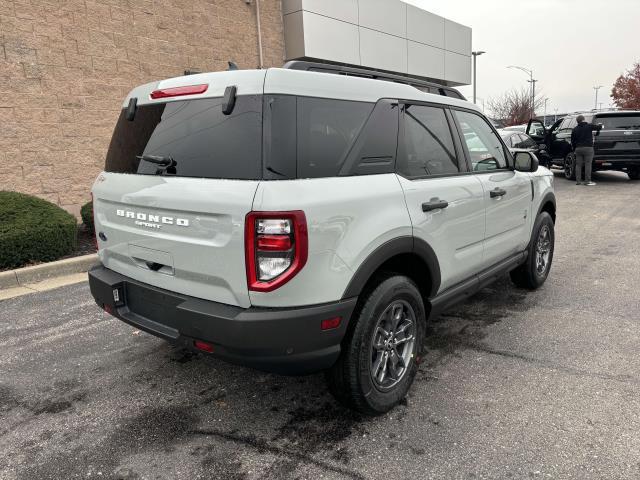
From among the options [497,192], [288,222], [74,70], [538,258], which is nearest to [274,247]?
[288,222]

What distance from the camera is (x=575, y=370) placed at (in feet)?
10.8

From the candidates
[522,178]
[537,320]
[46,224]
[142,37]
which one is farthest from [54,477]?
[142,37]

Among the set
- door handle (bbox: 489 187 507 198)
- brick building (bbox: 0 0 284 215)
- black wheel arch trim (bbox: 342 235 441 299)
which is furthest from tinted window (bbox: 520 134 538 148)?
black wheel arch trim (bbox: 342 235 441 299)

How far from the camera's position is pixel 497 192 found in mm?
3799

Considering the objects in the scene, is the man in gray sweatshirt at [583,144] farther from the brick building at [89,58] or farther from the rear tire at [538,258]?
the rear tire at [538,258]

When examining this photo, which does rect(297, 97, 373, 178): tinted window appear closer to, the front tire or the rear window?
the front tire

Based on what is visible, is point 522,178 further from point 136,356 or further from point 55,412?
point 55,412

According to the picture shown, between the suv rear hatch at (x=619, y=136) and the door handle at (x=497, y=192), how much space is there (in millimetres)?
11092

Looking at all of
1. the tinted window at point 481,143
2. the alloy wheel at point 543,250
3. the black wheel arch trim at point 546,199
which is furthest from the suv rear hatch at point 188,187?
the alloy wheel at point 543,250

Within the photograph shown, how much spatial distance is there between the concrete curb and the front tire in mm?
4959

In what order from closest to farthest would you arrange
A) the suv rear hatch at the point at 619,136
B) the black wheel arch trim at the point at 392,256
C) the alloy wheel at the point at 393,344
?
1. the black wheel arch trim at the point at 392,256
2. the alloy wheel at the point at 393,344
3. the suv rear hatch at the point at 619,136

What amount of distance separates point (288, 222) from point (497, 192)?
2.23 m

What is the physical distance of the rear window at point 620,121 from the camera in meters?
12.8

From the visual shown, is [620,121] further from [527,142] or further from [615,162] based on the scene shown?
[527,142]
